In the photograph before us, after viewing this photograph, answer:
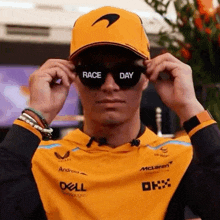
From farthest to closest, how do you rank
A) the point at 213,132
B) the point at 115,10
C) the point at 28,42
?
the point at 28,42 < the point at 115,10 < the point at 213,132

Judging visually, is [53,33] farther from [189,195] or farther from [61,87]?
[189,195]

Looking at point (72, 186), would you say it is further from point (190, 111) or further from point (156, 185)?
point (190, 111)

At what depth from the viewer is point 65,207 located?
112cm

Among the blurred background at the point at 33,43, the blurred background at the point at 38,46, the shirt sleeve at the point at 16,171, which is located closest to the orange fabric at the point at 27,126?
the shirt sleeve at the point at 16,171

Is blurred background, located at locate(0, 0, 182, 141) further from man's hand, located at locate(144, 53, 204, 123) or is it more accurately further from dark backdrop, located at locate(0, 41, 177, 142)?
man's hand, located at locate(144, 53, 204, 123)

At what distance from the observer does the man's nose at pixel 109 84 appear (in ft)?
3.64

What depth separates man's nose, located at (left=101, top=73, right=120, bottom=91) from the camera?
1108mm

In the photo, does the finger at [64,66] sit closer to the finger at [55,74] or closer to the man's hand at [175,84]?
the finger at [55,74]

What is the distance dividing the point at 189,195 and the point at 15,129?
61 cm

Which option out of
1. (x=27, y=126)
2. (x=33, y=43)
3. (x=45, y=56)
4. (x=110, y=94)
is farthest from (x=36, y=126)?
(x=45, y=56)

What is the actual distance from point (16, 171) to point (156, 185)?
1.54 ft

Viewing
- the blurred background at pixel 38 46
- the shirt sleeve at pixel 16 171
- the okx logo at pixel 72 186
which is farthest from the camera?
the blurred background at pixel 38 46

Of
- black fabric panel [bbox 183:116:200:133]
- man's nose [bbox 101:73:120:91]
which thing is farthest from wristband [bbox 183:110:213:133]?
man's nose [bbox 101:73:120:91]

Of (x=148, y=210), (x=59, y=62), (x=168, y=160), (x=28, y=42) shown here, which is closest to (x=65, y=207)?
(x=148, y=210)
